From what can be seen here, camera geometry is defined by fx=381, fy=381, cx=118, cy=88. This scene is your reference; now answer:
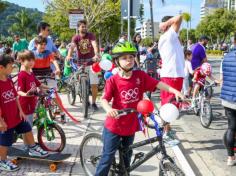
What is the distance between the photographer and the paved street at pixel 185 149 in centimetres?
516

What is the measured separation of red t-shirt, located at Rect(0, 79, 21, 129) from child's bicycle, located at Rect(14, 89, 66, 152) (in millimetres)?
626

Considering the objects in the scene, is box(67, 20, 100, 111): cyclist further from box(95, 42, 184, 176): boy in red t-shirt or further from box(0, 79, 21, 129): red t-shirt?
box(95, 42, 184, 176): boy in red t-shirt

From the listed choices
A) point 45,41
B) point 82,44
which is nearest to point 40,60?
point 45,41

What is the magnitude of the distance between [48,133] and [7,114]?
88 centimetres

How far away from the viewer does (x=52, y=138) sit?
5641 millimetres

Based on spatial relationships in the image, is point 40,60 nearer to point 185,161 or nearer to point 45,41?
point 45,41

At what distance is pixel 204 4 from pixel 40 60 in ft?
574

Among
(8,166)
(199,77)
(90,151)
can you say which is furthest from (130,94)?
(199,77)

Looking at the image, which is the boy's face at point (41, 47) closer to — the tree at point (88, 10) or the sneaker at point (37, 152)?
the sneaker at point (37, 152)

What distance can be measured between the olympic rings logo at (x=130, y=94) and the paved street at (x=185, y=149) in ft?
4.83

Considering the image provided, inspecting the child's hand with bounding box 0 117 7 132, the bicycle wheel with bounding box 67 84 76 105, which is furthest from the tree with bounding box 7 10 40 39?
the child's hand with bounding box 0 117 7 132

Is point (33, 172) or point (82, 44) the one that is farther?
point (82, 44)

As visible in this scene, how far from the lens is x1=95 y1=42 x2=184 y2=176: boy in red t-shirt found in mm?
3875

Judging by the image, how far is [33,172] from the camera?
16.5 feet
